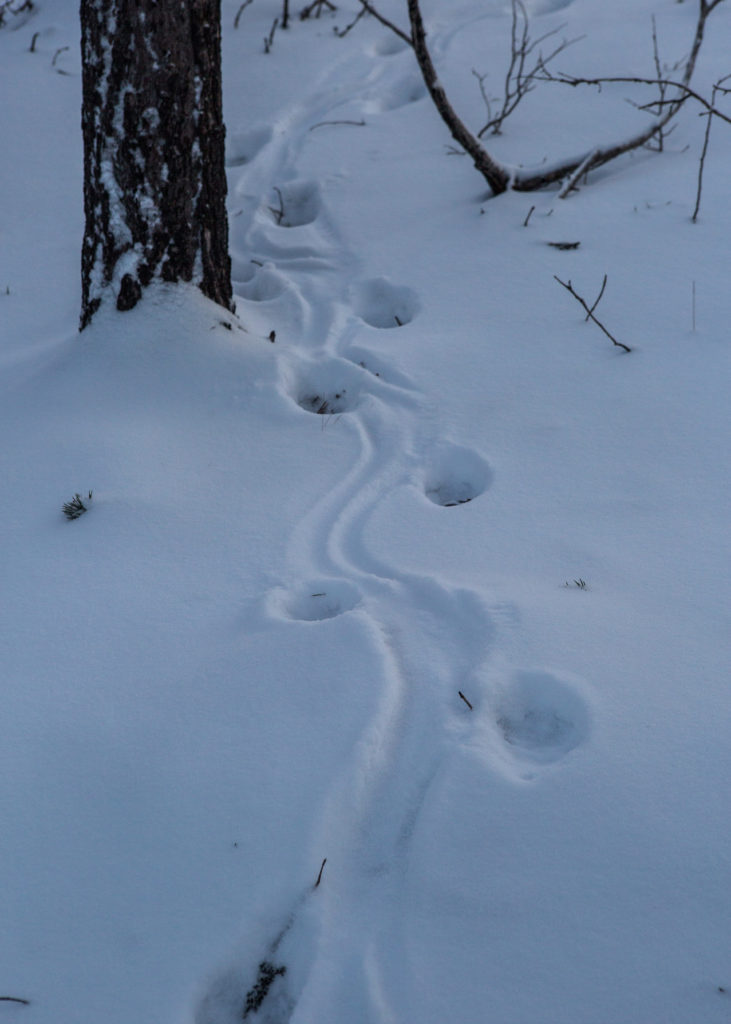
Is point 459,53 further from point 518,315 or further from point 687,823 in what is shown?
point 687,823

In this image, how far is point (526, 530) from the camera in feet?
7.00

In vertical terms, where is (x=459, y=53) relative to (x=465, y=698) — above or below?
above

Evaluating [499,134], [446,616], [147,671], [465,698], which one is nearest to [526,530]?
[446,616]

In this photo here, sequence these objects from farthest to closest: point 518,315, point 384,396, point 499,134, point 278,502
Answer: point 499,134, point 518,315, point 384,396, point 278,502

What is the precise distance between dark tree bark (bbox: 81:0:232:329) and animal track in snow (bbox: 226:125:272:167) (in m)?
2.04

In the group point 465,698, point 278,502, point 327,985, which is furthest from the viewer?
point 278,502

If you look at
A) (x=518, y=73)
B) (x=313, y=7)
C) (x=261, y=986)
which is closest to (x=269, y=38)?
(x=313, y=7)

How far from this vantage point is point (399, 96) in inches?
200

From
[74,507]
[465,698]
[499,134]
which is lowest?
[74,507]

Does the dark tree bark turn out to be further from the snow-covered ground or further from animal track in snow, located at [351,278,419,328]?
animal track in snow, located at [351,278,419,328]

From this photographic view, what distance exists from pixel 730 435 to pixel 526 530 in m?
0.74

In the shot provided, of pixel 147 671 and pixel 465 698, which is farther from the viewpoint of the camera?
pixel 147 671

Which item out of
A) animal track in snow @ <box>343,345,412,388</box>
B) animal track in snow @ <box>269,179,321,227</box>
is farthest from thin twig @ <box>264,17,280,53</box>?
animal track in snow @ <box>343,345,412,388</box>

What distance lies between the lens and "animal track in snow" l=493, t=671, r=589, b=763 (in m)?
1.55
